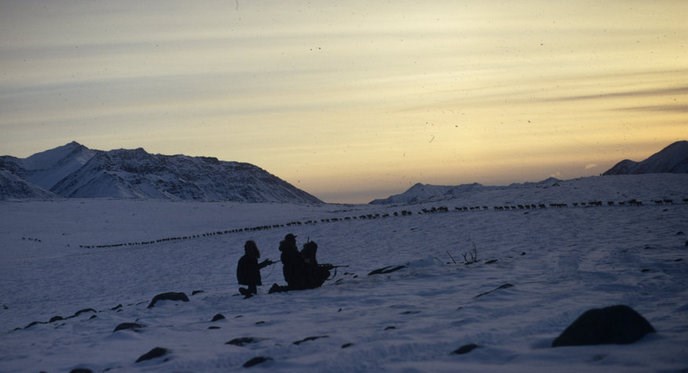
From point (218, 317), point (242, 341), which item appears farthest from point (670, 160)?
point (242, 341)

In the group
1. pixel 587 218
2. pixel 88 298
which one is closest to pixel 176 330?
pixel 88 298

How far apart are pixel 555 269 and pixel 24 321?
12777 mm

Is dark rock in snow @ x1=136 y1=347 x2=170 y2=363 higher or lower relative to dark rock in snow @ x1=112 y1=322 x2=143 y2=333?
lower

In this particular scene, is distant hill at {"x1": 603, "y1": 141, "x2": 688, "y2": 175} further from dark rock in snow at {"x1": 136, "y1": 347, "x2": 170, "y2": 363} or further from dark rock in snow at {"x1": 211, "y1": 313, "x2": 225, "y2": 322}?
dark rock in snow at {"x1": 136, "y1": 347, "x2": 170, "y2": 363}

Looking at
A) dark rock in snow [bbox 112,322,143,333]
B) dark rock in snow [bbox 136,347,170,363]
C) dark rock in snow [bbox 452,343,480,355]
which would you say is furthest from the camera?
dark rock in snow [bbox 112,322,143,333]

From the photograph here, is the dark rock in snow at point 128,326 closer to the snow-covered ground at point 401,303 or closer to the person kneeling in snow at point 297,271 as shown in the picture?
the snow-covered ground at point 401,303

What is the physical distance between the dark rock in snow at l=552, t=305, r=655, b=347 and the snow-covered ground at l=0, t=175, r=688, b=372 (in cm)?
14

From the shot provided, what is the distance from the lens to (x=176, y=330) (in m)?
12.2

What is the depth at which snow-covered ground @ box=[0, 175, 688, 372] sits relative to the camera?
27.7ft

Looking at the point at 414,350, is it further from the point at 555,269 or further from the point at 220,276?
the point at 220,276

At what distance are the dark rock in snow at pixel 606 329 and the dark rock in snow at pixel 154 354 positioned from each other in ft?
15.9

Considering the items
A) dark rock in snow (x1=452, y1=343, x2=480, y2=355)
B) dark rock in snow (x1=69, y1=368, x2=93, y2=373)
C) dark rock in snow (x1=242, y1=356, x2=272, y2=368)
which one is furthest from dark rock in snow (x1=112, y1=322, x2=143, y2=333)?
dark rock in snow (x1=452, y1=343, x2=480, y2=355)

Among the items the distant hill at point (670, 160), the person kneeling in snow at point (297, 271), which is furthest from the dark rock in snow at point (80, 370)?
the distant hill at point (670, 160)

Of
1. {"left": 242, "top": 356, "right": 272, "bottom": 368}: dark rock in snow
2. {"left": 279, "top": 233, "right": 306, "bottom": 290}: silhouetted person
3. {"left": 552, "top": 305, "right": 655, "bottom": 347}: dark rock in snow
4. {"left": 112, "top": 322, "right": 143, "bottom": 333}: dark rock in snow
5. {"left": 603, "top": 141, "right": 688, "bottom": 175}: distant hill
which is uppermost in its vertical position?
{"left": 603, "top": 141, "right": 688, "bottom": 175}: distant hill
